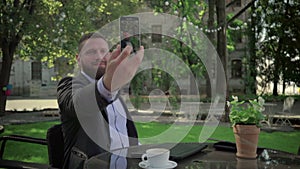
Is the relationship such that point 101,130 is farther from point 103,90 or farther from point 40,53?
point 40,53

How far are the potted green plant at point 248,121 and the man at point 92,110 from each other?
62 centimetres

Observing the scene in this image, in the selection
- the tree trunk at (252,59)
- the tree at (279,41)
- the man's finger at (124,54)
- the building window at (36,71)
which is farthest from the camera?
the building window at (36,71)

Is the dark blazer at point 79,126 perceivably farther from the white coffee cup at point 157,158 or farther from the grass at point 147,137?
the grass at point 147,137

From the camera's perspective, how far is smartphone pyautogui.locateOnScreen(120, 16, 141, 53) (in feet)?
4.48

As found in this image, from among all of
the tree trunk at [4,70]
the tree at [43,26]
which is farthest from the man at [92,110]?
the tree trunk at [4,70]

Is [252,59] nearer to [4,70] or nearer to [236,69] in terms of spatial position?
[236,69]

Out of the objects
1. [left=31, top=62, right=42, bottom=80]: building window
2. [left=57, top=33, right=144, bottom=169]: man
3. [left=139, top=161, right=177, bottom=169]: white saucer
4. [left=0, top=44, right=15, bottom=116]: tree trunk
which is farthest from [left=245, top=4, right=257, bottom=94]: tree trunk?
[left=139, top=161, right=177, bottom=169]: white saucer

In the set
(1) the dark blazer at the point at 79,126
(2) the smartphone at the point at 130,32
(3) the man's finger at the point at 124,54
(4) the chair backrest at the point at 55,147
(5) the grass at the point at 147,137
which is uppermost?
(2) the smartphone at the point at 130,32

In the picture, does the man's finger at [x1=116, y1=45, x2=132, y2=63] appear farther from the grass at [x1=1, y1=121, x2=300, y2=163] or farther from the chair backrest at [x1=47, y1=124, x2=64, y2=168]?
the grass at [x1=1, y1=121, x2=300, y2=163]

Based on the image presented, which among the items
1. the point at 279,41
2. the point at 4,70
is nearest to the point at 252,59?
the point at 279,41

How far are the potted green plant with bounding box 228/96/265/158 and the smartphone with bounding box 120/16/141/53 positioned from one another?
2.13ft

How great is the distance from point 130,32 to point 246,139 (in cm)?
81

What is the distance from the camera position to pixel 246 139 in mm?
1811

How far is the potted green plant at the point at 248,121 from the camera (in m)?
1.78
